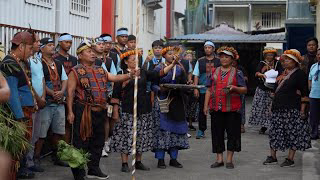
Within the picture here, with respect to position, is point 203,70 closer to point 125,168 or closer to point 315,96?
point 315,96

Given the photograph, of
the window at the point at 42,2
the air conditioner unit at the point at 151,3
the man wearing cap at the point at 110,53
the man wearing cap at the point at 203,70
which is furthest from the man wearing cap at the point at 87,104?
the air conditioner unit at the point at 151,3

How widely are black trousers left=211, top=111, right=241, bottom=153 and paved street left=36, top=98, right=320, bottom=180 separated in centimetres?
34

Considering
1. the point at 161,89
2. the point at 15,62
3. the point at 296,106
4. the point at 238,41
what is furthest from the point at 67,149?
the point at 238,41

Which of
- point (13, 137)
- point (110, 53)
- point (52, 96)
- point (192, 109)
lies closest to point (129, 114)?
point (52, 96)

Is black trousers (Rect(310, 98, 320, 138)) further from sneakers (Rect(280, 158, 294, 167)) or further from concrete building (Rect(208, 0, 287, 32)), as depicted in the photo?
concrete building (Rect(208, 0, 287, 32))

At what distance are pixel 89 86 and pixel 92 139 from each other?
71 cm

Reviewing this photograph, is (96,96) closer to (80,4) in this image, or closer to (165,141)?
(165,141)

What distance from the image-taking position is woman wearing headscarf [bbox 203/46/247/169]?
A: 8.61 metres

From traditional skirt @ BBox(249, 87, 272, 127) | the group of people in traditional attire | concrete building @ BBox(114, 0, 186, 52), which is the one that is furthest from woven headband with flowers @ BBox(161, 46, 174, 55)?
concrete building @ BBox(114, 0, 186, 52)

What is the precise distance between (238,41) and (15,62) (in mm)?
16571

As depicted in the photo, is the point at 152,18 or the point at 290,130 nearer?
the point at 290,130

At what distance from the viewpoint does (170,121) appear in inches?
343

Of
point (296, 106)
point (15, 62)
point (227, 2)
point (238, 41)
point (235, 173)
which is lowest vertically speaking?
point (235, 173)

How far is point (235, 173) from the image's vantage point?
8.47 meters
